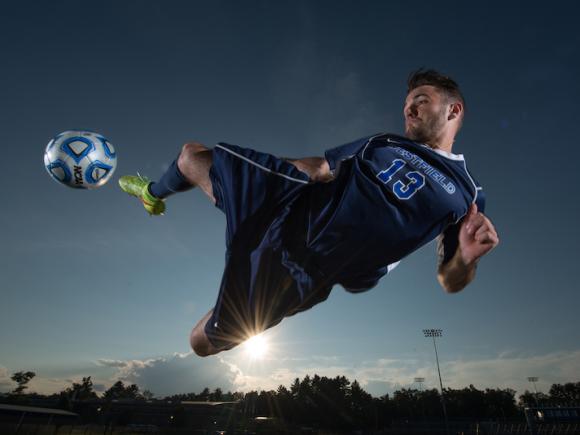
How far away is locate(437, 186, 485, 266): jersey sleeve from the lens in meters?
3.03

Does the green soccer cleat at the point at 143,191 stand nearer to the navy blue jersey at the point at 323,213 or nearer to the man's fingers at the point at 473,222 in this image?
the navy blue jersey at the point at 323,213

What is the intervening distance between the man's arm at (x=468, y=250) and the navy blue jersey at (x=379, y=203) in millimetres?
218

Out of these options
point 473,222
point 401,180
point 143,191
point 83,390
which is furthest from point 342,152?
point 83,390

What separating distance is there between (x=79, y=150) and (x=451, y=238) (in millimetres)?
4939

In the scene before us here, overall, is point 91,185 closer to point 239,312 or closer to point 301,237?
point 239,312

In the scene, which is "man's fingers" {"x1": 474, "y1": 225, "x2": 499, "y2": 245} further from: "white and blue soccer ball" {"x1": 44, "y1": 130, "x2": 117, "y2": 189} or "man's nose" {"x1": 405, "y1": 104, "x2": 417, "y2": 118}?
"white and blue soccer ball" {"x1": 44, "y1": 130, "x2": 117, "y2": 189}

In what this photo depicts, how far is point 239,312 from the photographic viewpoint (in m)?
2.71

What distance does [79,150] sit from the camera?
15.6ft

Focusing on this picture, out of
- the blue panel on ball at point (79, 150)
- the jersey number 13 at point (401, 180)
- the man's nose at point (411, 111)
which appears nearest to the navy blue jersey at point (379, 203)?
the jersey number 13 at point (401, 180)

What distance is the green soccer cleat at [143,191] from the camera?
11.6 feet

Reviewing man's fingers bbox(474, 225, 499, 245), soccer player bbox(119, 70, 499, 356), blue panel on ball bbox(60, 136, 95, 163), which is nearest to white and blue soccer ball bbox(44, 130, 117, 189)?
blue panel on ball bbox(60, 136, 95, 163)

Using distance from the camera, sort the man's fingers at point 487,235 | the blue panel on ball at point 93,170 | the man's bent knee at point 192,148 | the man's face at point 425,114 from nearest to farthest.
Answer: the man's fingers at point 487,235
the man's bent knee at point 192,148
the man's face at point 425,114
the blue panel on ball at point 93,170

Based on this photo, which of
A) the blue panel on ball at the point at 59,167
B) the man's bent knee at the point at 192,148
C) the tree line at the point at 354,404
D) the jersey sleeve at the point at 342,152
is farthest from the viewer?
the tree line at the point at 354,404

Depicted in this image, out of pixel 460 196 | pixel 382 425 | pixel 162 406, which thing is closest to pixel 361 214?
pixel 460 196
